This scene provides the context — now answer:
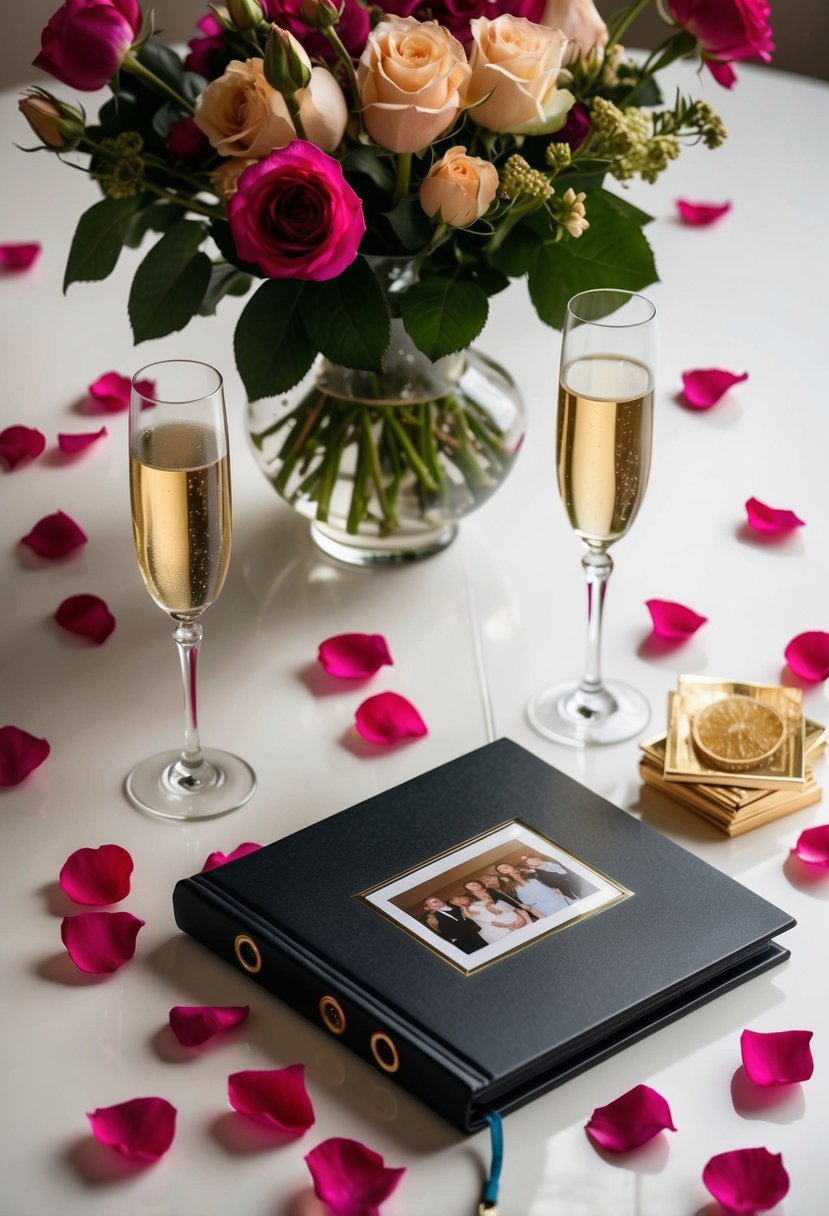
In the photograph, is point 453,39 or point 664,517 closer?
point 453,39

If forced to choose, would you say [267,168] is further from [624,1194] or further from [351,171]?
[624,1194]

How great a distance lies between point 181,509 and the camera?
1.18 metres

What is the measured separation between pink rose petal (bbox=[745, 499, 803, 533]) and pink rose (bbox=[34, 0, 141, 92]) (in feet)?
2.54

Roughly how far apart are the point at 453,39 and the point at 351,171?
5.7 inches

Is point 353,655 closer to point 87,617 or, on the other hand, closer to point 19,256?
point 87,617

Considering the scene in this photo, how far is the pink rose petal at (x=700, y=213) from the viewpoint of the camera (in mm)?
2287

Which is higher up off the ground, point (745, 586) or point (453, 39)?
point (453, 39)

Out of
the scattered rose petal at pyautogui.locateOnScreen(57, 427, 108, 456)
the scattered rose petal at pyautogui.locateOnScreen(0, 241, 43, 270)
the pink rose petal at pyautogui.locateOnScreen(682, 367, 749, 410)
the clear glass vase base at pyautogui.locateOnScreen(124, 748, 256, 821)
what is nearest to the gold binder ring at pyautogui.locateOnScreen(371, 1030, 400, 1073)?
the clear glass vase base at pyautogui.locateOnScreen(124, 748, 256, 821)

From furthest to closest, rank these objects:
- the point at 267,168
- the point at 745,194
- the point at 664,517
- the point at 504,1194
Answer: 1. the point at 745,194
2. the point at 664,517
3. the point at 267,168
4. the point at 504,1194

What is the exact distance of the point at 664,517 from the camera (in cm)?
169

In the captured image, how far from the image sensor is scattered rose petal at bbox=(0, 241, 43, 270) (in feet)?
7.01

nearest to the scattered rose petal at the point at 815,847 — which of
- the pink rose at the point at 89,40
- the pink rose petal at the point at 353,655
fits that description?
the pink rose petal at the point at 353,655

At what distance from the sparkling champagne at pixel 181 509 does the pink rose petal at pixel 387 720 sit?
0.20 meters

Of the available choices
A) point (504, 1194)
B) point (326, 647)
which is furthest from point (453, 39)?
point (504, 1194)
